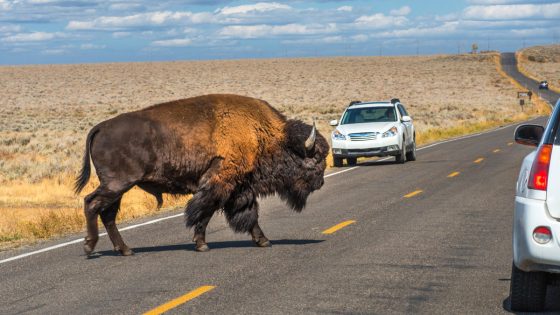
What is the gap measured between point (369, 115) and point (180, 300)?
19.2m

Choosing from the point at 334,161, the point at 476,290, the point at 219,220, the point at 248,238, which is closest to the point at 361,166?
the point at 334,161

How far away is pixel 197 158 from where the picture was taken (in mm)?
10820

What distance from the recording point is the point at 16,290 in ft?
28.6

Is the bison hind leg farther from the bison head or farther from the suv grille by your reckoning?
the suv grille

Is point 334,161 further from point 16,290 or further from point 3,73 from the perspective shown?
point 3,73

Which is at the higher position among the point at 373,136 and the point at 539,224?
the point at 539,224

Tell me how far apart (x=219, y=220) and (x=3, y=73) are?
145 m

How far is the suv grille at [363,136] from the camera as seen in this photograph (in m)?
25.4

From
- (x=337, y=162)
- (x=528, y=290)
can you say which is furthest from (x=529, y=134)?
(x=337, y=162)

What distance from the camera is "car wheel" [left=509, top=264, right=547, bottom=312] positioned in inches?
272

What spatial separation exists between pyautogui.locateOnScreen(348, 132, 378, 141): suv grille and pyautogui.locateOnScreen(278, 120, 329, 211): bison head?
13852 mm

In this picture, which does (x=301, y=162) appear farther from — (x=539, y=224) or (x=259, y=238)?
(x=539, y=224)

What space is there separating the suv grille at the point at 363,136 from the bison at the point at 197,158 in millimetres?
14107

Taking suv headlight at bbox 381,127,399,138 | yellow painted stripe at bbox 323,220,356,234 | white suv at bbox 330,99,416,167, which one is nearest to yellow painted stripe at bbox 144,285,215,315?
yellow painted stripe at bbox 323,220,356,234
